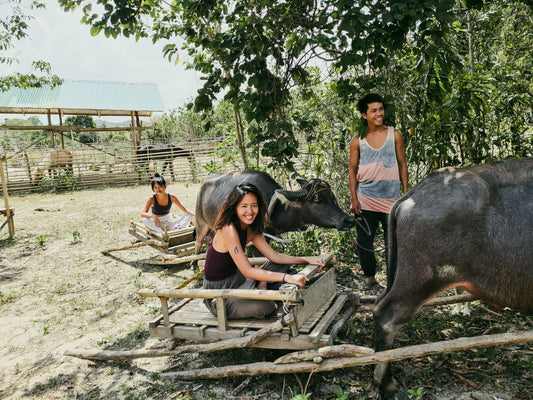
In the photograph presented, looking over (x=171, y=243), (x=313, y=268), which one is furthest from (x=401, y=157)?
(x=171, y=243)

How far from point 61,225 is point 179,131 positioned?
27.5 m

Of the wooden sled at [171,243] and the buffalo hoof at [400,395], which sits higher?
the wooden sled at [171,243]

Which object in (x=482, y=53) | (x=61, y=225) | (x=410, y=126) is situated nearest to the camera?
(x=410, y=126)

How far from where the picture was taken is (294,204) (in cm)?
433

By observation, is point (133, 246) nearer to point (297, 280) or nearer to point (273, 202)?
point (273, 202)

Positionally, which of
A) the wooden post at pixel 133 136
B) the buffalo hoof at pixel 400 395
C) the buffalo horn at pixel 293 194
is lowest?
the buffalo hoof at pixel 400 395

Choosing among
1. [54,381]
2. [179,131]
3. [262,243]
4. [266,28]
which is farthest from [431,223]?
[179,131]

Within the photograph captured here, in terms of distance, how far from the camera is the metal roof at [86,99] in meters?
15.8

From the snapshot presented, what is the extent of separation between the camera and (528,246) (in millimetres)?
2289

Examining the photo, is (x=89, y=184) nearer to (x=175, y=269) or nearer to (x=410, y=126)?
(x=175, y=269)

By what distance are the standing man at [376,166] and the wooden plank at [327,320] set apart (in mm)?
857

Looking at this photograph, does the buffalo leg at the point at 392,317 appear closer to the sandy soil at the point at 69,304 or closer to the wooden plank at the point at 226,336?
the wooden plank at the point at 226,336

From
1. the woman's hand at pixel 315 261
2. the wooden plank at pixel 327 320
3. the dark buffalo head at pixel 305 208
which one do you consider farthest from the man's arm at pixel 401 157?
the wooden plank at pixel 327 320

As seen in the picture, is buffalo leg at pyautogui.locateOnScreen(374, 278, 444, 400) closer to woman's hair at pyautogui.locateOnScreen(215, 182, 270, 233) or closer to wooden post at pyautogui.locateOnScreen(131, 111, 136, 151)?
woman's hair at pyautogui.locateOnScreen(215, 182, 270, 233)
